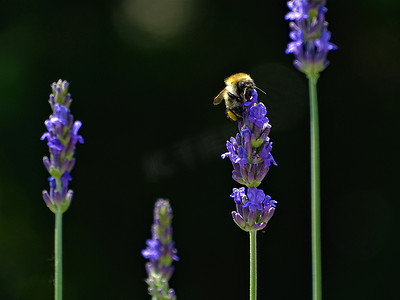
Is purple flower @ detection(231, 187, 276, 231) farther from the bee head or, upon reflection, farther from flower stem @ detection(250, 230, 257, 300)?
the bee head


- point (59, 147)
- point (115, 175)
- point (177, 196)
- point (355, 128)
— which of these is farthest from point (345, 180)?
point (59, 147)

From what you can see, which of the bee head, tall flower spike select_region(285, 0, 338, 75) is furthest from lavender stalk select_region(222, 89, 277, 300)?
tall flower spike select_region(285, 0, 338, 75)

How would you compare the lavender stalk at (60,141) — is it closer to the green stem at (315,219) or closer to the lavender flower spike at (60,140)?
the lavender flower spike at (60,140)

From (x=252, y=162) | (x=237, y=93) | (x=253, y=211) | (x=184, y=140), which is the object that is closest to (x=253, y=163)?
(x=252, y=162)

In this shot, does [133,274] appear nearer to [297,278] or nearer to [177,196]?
[177,196]

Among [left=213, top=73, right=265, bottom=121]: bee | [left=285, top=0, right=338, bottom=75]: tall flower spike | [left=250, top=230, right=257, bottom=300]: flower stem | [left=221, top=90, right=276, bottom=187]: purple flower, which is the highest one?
[left=285, top=0, right=338, bottom=75]: tall flower spike

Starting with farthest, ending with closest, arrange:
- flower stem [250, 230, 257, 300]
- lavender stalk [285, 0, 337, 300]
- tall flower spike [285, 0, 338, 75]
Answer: tall flower spike [285, 0, 338, 75], lavender stalk [285, 0, 337, 300], flower stem [250, 230, 257, 300]

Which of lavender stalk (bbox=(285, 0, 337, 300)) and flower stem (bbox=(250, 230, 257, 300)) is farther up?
lavender stalk (bbox=(285, 0, 337, 300))

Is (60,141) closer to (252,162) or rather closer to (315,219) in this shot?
(252,162)
